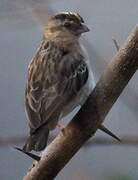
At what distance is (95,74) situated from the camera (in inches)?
66.4

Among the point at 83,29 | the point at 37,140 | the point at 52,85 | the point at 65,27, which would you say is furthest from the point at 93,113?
the point at 65,27

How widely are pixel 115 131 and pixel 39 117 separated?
0.48 meters

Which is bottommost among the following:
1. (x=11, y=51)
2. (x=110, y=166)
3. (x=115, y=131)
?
(x=110, y=166)

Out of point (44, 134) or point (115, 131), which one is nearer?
point (44, 134)

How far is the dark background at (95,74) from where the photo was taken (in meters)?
1.76

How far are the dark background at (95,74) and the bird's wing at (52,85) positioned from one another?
3.1 inches

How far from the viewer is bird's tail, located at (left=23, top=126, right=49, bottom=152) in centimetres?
156

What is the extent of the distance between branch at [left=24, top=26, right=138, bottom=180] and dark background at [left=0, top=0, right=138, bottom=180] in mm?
135

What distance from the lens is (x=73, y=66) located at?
187 centimetres

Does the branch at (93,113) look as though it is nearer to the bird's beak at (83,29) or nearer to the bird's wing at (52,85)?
the bird's wing at (52,85)

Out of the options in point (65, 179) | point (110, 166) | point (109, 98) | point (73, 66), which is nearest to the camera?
point (109, 98)

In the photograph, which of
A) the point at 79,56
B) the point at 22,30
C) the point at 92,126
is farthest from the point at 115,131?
the point at 92,126

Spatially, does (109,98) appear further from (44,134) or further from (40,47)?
(40,47)

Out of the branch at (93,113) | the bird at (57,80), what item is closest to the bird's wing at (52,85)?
the bird at (57,80)
